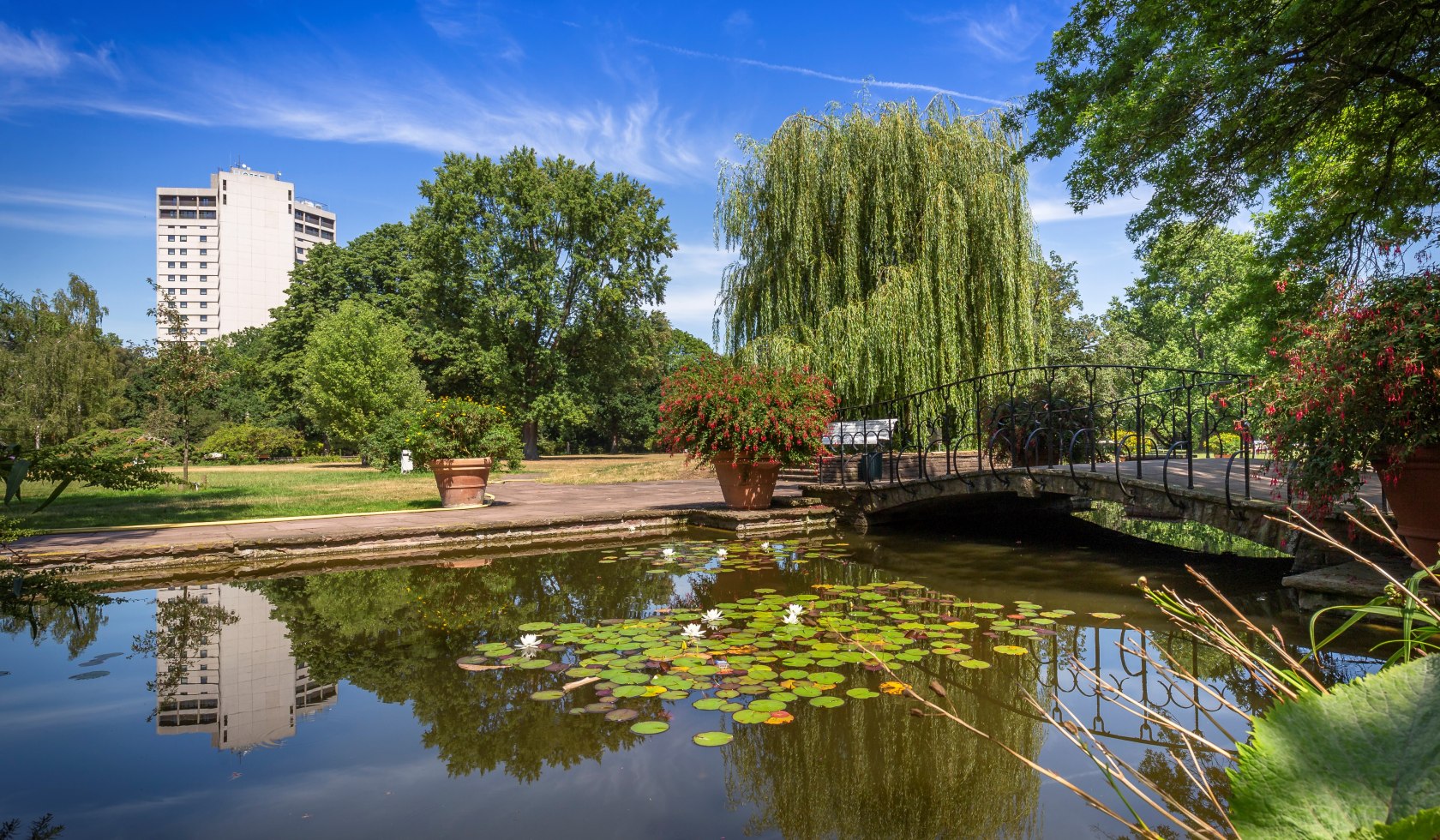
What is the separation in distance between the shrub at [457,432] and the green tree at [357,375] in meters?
18.5

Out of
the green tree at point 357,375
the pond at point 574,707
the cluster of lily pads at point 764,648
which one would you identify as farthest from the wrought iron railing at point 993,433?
the green tree at point 357,375

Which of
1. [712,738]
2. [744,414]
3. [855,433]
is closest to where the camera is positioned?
[712,738]

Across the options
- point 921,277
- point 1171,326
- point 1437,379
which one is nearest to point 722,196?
point 921,277

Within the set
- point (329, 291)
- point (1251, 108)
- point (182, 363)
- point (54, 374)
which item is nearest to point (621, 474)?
point (182, 363)

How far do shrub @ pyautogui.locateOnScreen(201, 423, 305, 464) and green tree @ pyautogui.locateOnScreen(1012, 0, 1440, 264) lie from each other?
108ft

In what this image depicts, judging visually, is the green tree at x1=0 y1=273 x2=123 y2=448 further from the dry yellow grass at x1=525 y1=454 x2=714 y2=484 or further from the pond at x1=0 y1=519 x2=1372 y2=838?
the pond at x1=0 y1=519 x2=1372 y2=838

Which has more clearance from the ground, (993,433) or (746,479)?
(993,433)

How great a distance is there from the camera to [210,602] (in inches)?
220

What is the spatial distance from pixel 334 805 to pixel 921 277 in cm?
1252

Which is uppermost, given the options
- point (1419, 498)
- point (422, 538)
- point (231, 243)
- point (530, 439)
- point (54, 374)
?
point (231, 243)

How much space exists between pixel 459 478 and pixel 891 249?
8664 mm

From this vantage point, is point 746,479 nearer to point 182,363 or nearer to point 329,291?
point 182,363

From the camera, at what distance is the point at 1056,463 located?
11.6 meters

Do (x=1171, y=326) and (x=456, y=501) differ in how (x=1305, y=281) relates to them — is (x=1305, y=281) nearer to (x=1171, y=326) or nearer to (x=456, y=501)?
(x=456, y=501)
